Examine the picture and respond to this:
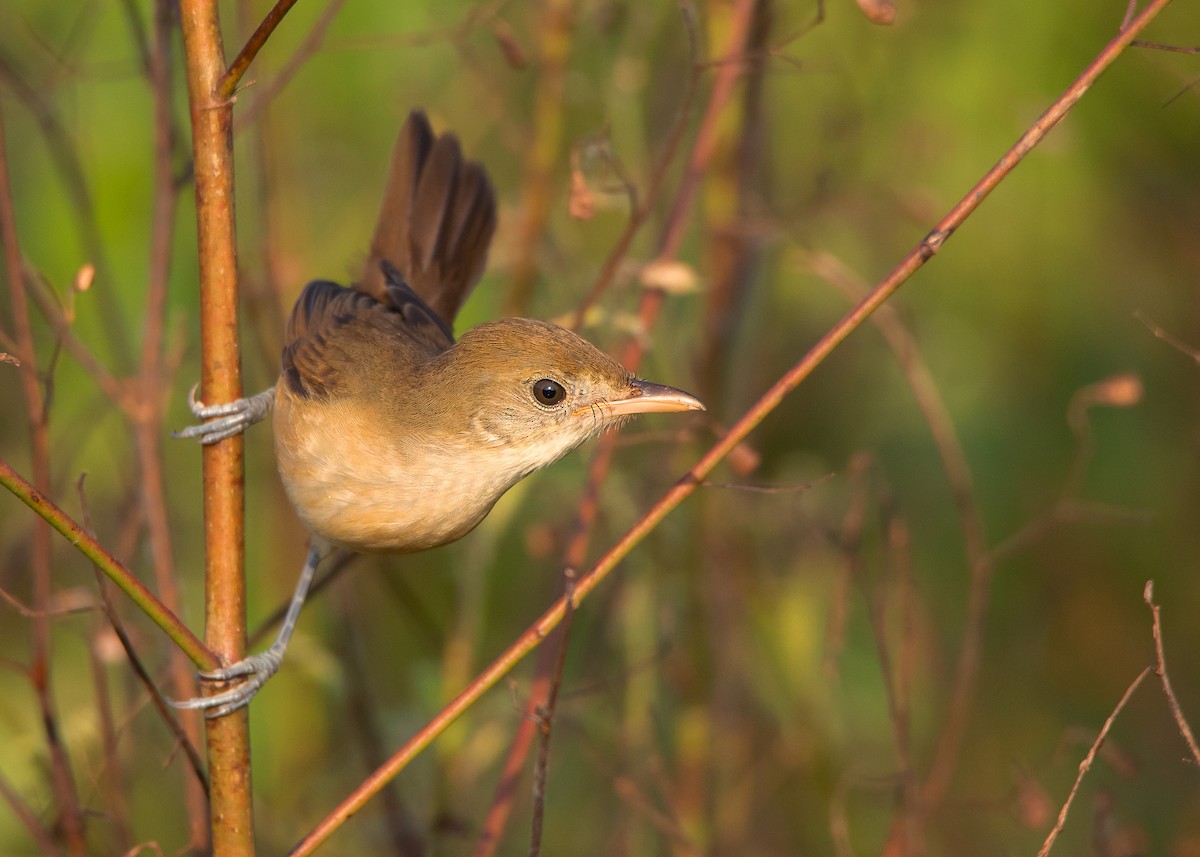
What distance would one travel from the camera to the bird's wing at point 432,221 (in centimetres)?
342

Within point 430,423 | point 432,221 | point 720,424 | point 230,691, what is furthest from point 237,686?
point 432,221

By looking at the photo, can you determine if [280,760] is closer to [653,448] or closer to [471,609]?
[471,609]

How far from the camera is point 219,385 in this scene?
197cm

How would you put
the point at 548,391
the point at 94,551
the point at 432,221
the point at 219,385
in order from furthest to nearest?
1. the point at 432,221
2. the point at 548,391
3. the point at 219,385
4. the point at 94,551

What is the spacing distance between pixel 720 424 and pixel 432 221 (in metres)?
0.97

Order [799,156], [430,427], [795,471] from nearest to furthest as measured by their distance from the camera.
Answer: [430,427], [795,471], [799,156]

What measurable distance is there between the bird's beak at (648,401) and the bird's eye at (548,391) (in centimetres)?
9

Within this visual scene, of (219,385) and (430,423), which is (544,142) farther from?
(219,385)

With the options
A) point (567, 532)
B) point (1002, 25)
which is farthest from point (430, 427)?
point (1002, 25)

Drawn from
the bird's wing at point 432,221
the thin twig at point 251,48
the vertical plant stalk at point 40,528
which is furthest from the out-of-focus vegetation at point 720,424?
the thin twig at point 251,48

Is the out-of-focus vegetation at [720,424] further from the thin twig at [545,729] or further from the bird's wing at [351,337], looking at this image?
the thin twig at [545,729]

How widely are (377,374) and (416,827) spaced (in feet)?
4.50

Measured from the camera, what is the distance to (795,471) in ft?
13.6

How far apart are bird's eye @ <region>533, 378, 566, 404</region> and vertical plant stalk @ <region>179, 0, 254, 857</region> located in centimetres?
77
